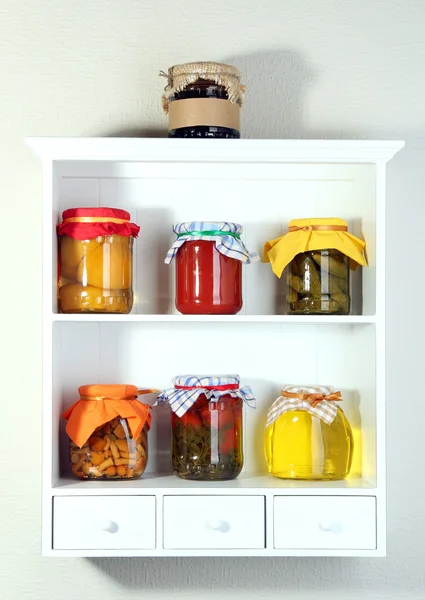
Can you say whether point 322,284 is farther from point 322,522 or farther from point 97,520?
point 97,520

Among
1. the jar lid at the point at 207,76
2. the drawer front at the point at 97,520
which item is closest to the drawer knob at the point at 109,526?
the drawer front at the point at 97,520

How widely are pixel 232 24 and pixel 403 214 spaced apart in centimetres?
52

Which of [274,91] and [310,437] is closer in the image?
[310,437]

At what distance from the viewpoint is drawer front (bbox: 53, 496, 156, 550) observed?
4.57ft

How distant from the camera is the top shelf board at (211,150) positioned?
141 cm

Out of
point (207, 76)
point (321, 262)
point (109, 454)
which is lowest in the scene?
point (109, 454)

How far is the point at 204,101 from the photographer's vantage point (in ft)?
4.76

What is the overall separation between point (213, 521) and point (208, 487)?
0.19 ft

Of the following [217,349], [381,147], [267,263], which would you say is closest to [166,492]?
[217,349]

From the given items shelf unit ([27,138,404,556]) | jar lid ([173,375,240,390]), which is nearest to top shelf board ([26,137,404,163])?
shelf unit ([27,138,404,556])

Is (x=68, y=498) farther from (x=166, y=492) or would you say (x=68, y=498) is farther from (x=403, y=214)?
(x=403, y=214)

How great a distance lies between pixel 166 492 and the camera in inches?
55.1

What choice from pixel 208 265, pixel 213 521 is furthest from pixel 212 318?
pixel 213 521

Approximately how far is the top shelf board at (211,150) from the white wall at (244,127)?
21cm
